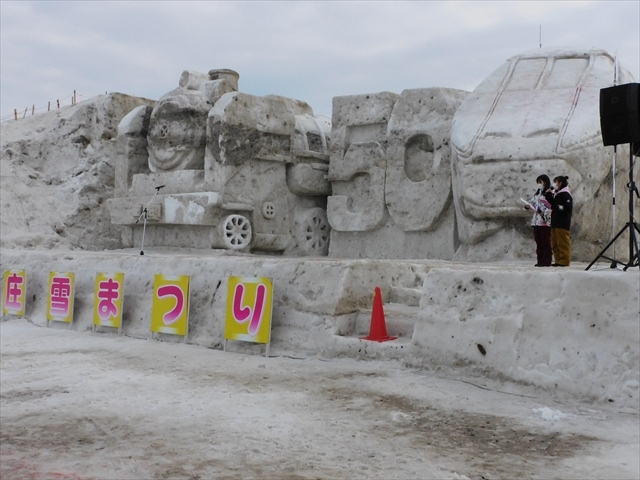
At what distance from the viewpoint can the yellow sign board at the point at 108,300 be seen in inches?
272

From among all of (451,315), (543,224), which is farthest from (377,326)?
(543,224)

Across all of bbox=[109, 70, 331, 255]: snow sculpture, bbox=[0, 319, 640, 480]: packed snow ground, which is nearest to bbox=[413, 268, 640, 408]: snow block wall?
bbox=[0, 319, 640, 480]: packed snow ground

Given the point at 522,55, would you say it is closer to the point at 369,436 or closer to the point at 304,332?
the point at 304,332

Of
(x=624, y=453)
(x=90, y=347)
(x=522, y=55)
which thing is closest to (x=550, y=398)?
(x=624, y=453)

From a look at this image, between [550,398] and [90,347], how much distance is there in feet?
13.4

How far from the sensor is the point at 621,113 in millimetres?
4934

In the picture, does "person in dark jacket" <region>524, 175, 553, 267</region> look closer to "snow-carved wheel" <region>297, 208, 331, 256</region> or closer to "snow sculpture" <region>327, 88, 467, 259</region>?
"snow sculpture" <region>327, 88, 467, 259</region>

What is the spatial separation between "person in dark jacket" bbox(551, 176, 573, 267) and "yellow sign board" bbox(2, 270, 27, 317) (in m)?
6.04

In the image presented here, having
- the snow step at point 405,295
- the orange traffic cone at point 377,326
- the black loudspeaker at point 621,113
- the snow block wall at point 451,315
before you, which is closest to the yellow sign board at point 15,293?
the snow block wall at point 451,315

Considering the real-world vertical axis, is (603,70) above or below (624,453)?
above

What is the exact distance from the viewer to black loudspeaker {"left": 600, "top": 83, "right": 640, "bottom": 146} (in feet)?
15.9

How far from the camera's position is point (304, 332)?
19.0 ft

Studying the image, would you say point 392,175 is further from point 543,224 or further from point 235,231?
point 543,224

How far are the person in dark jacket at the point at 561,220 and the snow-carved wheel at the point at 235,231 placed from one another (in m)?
5.34
